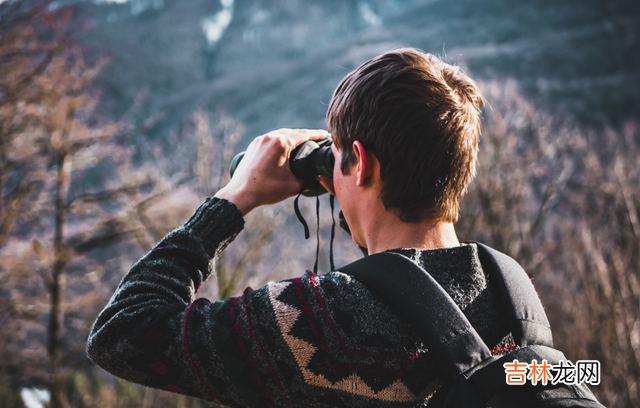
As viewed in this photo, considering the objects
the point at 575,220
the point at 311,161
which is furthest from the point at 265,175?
the point at 575,220

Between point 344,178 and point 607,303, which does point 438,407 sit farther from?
point 607,303

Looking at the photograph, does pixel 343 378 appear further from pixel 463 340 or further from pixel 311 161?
pixel 311 161

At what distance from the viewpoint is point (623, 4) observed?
99.7ft

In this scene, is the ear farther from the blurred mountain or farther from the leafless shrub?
the blurred mountain

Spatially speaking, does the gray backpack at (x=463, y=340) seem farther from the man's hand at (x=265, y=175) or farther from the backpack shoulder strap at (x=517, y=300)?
the man's hand at (x=265, y=175)

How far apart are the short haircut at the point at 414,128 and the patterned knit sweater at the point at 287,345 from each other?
0.76 ft

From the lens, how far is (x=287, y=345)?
889mm

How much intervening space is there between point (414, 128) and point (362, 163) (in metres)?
0.17

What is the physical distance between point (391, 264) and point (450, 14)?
1740 inches

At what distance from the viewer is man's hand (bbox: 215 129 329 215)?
1.20 metres

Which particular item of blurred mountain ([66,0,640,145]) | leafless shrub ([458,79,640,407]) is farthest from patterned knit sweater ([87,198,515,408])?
blurred mountain ([66,0,640,145])

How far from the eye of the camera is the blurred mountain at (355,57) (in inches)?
1069

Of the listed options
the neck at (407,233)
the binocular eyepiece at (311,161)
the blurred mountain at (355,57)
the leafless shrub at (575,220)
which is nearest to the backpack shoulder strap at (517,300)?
the neck at (407,233)

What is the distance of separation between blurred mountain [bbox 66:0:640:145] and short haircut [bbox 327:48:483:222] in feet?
55.4
